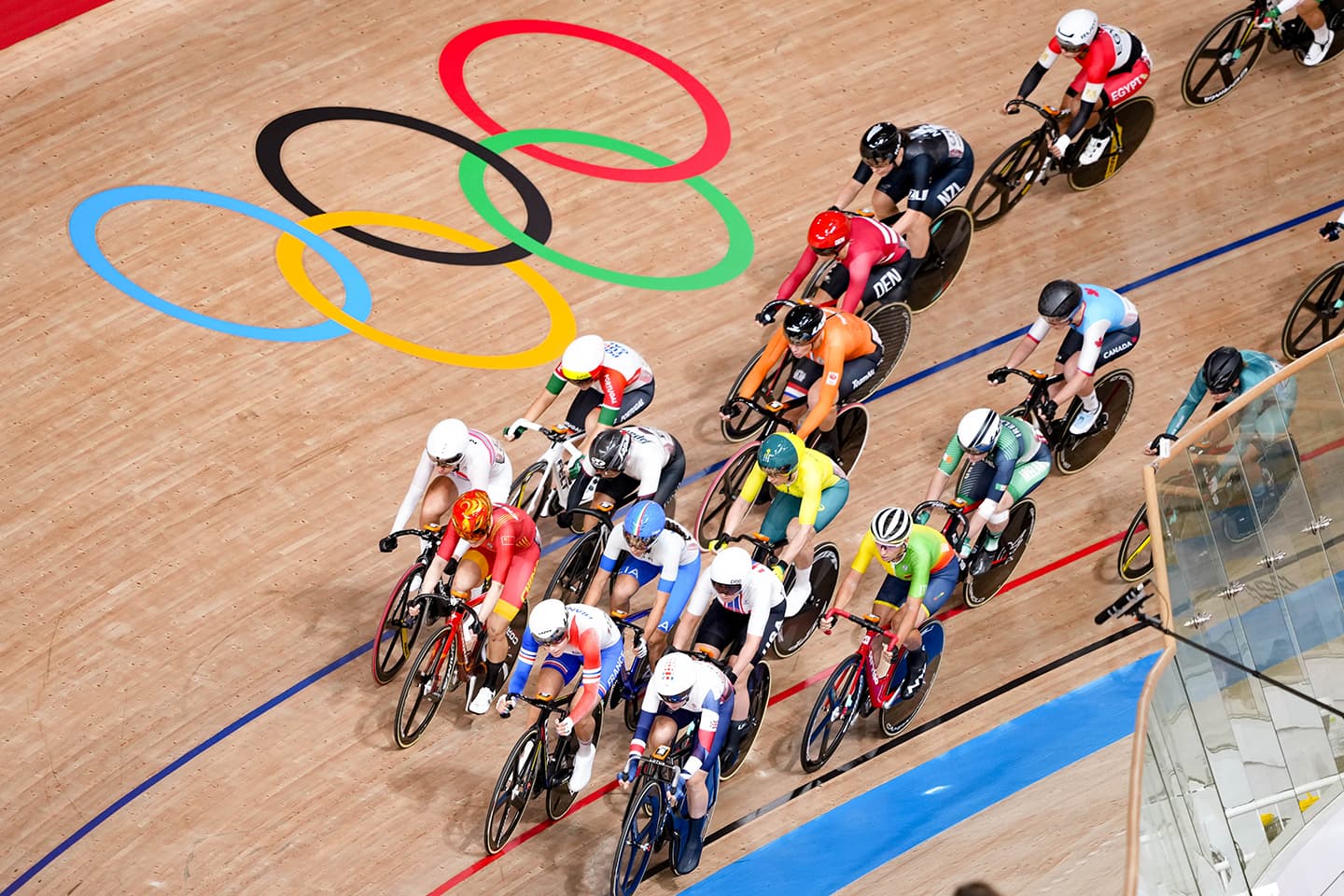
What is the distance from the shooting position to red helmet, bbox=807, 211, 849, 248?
859 cm

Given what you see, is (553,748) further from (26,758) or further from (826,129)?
(826,129)

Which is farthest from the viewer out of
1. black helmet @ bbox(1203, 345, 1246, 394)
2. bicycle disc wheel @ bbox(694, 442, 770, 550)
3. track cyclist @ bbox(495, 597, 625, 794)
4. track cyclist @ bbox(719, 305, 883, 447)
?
bicycle disc wheel @ bbox(694, 442, 770, 550)

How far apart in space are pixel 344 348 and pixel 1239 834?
5580 mm

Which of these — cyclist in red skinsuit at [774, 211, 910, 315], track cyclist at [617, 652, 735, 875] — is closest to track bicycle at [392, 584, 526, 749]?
track cyclist at [617, 652, 735, 875]

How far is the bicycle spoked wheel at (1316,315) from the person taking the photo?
952cm

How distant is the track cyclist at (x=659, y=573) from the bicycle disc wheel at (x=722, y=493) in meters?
0.83

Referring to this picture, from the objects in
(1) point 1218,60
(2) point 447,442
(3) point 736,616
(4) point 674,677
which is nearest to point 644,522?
(3) point 736,616

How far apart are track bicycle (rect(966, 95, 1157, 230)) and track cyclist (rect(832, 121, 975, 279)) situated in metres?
0.63

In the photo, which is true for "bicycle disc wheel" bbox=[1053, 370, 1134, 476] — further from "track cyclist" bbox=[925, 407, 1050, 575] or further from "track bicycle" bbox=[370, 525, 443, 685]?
"track bicycle" bbox=[370, 525, 443, 685]

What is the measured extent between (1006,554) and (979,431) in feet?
3.30

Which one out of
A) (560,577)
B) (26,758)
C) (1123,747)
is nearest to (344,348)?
(560,577)

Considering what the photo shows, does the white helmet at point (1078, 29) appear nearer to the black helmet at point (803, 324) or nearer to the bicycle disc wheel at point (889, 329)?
the bicycle disc wheel at point (889, 329)

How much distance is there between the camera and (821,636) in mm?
8281

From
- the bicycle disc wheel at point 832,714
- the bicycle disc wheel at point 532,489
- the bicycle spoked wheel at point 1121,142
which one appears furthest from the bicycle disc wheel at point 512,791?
→ the bicycle spoked wheel at point 1121,142
